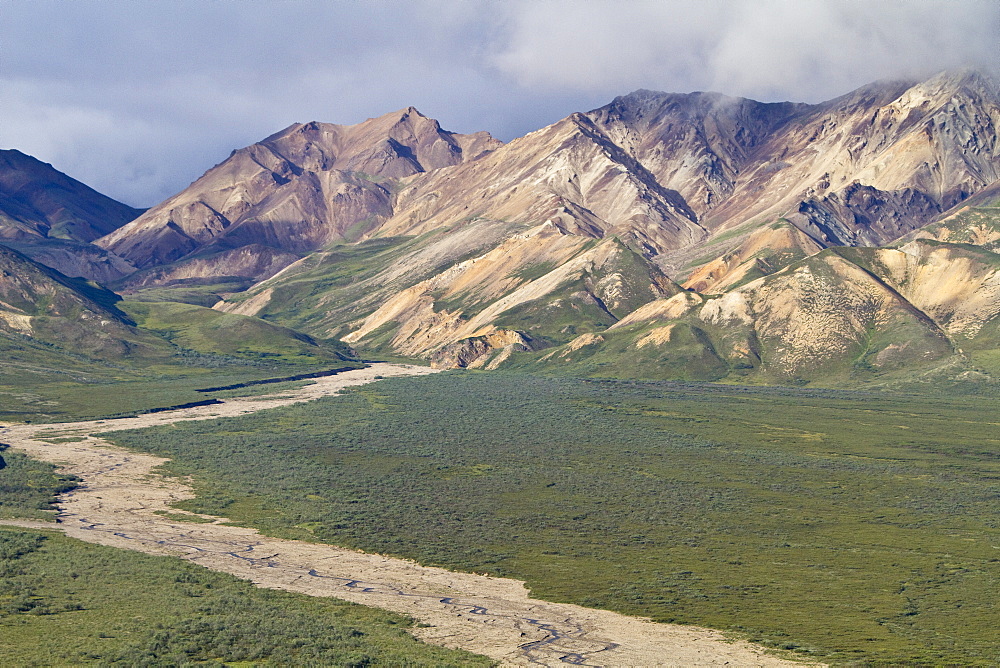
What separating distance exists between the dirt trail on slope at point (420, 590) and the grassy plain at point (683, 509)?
3.71m

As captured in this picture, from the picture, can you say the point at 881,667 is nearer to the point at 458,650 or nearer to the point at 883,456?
the point at 458,650

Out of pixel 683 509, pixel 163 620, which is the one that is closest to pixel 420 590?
pixel 163 620

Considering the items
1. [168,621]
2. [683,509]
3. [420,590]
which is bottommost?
[420,590]

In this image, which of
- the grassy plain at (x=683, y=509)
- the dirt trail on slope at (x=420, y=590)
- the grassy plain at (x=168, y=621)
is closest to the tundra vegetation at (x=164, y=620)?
the grassy plain at (x=168, y=621)

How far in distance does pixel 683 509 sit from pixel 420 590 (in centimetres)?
4615

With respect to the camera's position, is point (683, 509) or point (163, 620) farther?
point (683, 509)

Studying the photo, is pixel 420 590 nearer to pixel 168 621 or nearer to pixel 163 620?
pixel 168 621

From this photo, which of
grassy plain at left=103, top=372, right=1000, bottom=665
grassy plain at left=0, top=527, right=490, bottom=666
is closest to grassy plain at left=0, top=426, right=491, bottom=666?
grassy plain at left=0, top=527, right=490, bottom=666

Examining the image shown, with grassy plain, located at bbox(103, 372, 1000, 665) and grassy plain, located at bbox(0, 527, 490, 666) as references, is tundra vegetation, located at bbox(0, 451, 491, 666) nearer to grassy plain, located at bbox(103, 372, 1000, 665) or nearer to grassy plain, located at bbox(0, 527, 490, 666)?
grassy plain, located at bbox(0, 527, 490, 666)

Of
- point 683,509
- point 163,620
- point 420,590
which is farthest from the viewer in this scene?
point 683,509

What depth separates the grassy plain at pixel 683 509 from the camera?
268 feet

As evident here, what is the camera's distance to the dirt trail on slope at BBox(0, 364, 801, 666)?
229 feet

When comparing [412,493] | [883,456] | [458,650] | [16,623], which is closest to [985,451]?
[883,456]

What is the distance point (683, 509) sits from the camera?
121m
